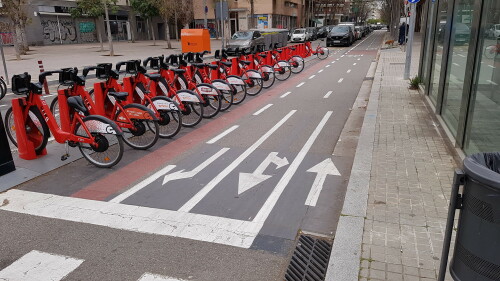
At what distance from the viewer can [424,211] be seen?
13.5ft

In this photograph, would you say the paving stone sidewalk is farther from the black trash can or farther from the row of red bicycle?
the row of red bicycle

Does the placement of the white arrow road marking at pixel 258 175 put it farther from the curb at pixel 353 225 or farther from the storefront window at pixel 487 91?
the storefront window at pixel 487 91

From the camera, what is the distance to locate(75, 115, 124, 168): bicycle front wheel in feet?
18.2

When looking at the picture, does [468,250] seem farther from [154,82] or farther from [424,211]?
[154,82]

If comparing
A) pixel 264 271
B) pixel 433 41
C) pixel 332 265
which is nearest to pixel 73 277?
pixel 264 271

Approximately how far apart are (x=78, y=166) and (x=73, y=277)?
119 inches

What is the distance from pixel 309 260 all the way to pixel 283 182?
1.84 metres

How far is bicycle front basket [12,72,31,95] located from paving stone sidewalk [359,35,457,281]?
5089mm

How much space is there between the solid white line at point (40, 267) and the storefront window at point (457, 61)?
19.5 feet

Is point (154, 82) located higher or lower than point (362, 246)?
higher

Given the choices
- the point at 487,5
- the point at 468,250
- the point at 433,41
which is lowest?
the point at 468,250

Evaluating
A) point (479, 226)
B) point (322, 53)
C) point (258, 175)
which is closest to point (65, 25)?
point (322, 53)

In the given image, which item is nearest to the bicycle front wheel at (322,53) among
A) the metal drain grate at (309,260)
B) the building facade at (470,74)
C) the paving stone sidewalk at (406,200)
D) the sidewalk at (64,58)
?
the sidewalk at (64,58)

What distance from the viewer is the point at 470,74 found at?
18.2 feet
